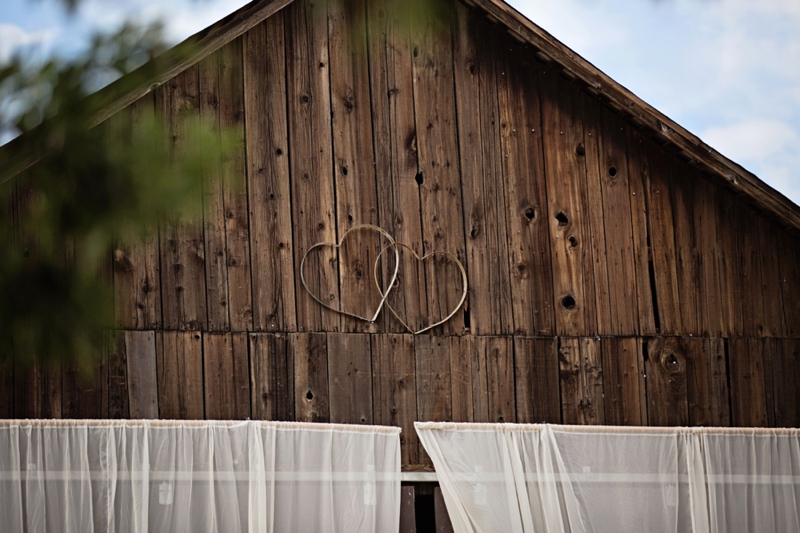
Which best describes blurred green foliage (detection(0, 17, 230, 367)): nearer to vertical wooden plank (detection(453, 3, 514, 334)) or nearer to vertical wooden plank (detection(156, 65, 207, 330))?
vertical wooden plank (detection(156, 65, 207, 330))

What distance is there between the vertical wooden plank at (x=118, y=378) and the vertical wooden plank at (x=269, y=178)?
747 millimetres

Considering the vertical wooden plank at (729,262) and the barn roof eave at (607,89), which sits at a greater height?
the barn roof eave at (607,89)

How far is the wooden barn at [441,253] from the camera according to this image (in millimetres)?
5016

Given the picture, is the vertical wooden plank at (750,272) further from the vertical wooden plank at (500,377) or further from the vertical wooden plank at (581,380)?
the vertical wooden plank at (500,377)

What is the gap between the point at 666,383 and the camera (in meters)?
5.21

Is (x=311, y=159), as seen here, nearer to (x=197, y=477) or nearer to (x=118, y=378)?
(x=118, y=378)

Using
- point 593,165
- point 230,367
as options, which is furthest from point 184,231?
point 593,165

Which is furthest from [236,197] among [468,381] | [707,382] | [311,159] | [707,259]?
[707,382]

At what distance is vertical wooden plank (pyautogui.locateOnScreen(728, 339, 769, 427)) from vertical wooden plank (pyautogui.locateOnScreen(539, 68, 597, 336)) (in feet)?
2.89

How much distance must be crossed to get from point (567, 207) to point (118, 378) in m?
2.82

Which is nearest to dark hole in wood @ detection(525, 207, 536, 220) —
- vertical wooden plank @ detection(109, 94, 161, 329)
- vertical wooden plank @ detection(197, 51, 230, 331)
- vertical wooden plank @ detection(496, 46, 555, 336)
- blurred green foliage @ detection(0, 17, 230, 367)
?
vertical wooden plank @ detection(496, 46, 555, 336)

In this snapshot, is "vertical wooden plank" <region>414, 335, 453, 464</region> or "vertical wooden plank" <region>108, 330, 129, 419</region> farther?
"vertical wooden plank" <region>414, 335, 453, 464</region>

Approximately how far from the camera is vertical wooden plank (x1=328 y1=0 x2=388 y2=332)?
5172 millimetres

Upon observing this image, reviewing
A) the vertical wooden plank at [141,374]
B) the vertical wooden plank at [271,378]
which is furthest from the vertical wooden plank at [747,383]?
the vertical wooden plank at [141,374]
